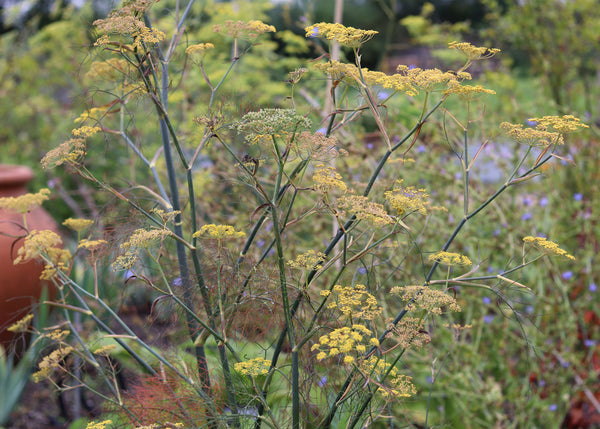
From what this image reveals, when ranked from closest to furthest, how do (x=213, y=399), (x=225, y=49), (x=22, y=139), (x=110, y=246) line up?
(x=213, y=399)
(x=110, y=246)
(x=225, y=49)
(x=22, y=139)

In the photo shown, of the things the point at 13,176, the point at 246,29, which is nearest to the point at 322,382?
the point at 246,29

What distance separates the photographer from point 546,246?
4.53 ft

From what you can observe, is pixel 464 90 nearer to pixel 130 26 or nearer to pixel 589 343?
pixel 130 26

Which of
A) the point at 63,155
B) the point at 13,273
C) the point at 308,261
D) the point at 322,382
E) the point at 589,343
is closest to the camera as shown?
the point at 308,261

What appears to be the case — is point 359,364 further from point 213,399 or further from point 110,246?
point 110,246

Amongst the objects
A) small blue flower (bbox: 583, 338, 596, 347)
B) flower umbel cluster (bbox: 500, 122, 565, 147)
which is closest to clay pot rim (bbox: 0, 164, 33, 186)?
flower umbel cluster (bbox: 500, 122, 565, 147)

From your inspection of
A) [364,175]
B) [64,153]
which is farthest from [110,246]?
[364,175]

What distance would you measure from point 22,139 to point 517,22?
6.07m

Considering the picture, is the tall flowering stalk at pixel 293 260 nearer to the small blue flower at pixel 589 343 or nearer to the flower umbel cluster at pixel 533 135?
the flower umbel cluster at pixel 533 135

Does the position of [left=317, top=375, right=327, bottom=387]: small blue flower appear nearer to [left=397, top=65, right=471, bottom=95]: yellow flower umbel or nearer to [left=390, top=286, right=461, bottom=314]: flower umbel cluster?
[left=390, top=286, right=461, bottom=314]: flower umbel cluster

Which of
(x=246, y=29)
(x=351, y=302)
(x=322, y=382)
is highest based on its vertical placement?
(x=246, y=29)

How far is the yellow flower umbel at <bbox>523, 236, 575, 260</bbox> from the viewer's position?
53.9 inches

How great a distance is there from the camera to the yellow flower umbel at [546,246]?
4.49ft

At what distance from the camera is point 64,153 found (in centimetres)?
152
